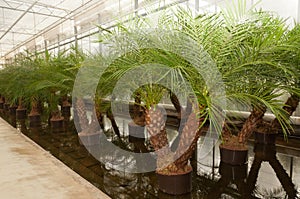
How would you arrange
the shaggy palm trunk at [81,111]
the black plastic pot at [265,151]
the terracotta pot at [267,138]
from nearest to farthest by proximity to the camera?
the black plastic pot at [265,151] → the terracotta pot at [267,138] → the shaggy palm trunk at [81,111]

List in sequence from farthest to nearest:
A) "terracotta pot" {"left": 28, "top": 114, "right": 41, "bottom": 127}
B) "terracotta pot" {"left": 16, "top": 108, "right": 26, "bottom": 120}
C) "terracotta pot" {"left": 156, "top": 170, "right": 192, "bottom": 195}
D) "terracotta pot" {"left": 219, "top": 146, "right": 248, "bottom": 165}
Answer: "terracotta pot" {"left": 16, "top": 108, "right": 26, "bottom": 120}
"terracotta pot" {"left": 28, "top": 114, "right": 41, "bottom": 127}
"terracotta pot" {"left": 219, "top": 146, "right": 248, "bottom": 165}
"terracotta pot" {"left": 156, "top": 170, "right": 192, "bottom": 195}

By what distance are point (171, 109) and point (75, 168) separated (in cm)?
292

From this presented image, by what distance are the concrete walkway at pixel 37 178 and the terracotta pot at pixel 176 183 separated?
1.43 ft

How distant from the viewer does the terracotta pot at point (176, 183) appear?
1634 mm

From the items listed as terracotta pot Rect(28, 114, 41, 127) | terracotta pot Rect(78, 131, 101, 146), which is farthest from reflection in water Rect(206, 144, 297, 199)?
terracotta pot Rect(28, 114, 41, 127)

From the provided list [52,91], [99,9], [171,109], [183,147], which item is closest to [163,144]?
[183,147]

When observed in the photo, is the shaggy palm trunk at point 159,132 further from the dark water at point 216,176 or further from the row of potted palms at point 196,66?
the dark water at point 216,176

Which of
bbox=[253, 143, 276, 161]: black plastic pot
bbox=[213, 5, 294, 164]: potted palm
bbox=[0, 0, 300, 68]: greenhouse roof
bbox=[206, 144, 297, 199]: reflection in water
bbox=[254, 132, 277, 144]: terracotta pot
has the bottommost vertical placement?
bbox=[206, 144, 297, 199]: reflection in water

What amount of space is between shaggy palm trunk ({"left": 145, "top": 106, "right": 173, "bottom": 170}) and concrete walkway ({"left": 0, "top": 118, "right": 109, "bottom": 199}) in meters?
0.49

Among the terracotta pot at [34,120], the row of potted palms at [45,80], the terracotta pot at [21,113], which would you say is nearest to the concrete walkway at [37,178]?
the row of potted palms at [45,80]

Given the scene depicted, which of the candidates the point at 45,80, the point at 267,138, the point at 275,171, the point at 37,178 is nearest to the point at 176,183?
the point at 275,171

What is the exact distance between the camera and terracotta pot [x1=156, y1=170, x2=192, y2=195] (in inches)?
64.3

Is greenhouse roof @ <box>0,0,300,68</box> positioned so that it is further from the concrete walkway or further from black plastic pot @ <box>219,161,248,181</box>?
the concrete walkway

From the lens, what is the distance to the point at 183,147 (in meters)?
1.59
